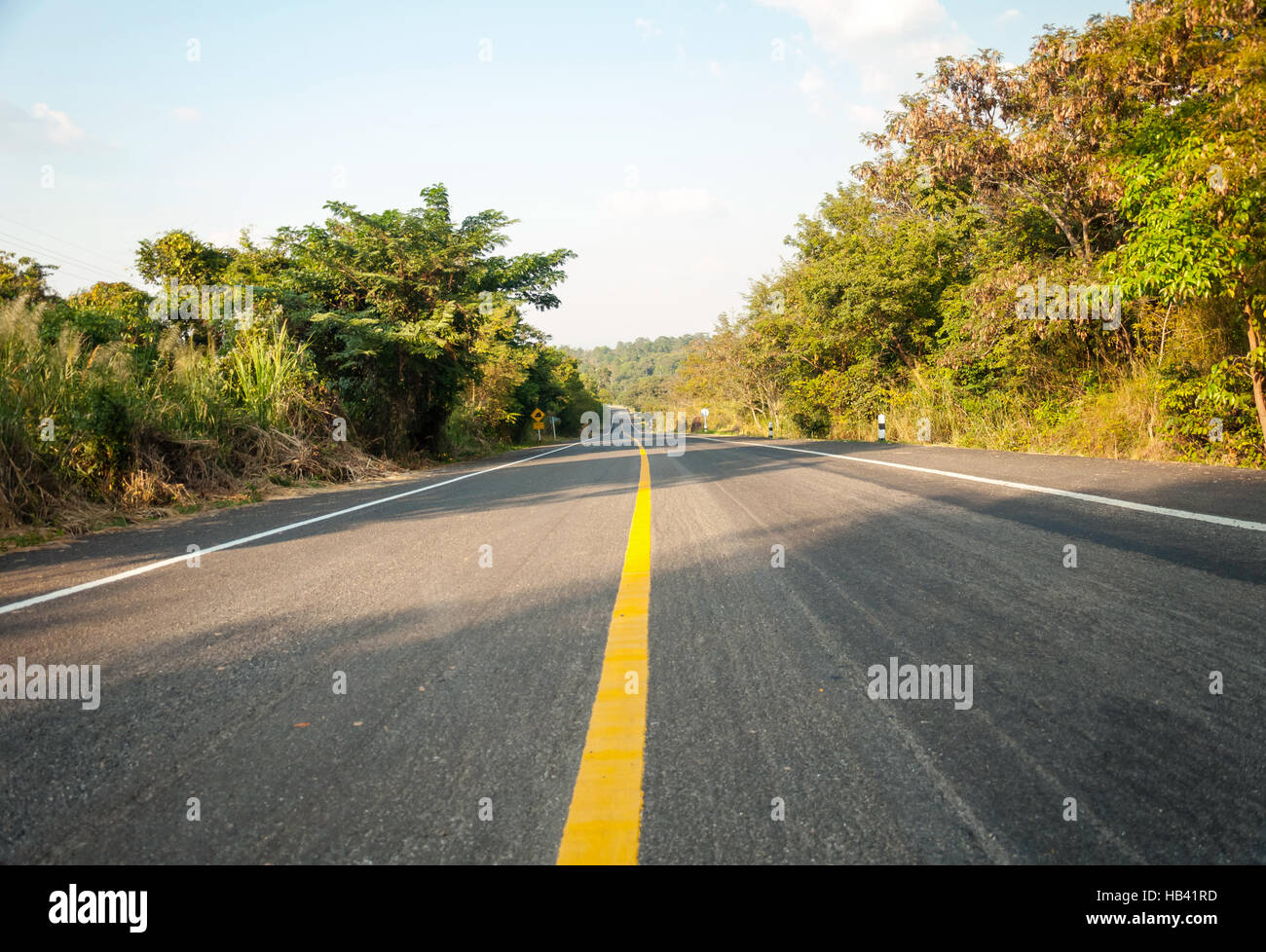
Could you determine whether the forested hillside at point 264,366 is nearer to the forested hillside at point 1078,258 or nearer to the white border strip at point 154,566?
the white border strip at point 154,566

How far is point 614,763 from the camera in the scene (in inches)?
70.6

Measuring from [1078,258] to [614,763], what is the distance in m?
15.2

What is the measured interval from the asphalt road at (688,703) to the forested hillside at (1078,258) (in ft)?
17.0

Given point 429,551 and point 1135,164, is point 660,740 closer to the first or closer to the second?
point 429,551

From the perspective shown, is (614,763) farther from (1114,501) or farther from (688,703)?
(1114,501)

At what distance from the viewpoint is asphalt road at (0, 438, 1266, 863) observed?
150 cm

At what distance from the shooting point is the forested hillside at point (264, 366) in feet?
24.7

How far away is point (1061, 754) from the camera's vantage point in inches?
68.4

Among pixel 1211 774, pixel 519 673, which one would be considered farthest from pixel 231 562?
pixel 1211 774

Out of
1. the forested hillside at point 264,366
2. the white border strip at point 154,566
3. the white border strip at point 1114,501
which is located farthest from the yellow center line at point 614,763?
the forested hillside at point 264,366

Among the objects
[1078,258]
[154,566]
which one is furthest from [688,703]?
[1078,258]

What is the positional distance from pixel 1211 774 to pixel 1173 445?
10.1 meters

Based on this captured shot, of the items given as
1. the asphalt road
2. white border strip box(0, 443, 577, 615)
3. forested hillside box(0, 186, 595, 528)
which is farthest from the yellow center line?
forested hillside box(0, 186, 595, 528)

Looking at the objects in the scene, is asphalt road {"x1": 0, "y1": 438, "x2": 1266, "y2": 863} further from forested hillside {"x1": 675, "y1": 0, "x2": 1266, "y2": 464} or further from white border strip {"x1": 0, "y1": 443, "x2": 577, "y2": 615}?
forested hillside {"x1": 675, "y1": 0, "x2": 1266, "y2": 464}
